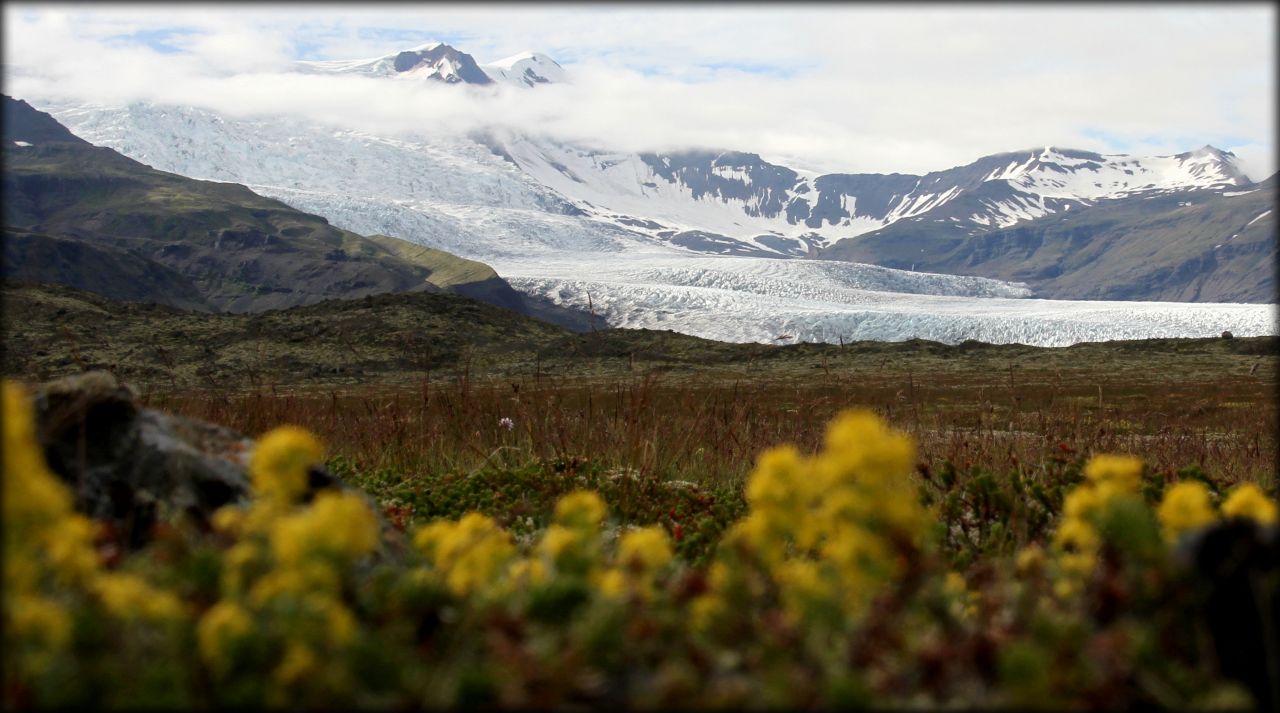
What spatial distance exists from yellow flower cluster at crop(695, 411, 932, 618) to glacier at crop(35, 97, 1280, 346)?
596 cm

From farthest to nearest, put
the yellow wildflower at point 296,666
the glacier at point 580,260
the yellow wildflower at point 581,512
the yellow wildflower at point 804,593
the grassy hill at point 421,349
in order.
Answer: the glacier at point 580,260
the grassy hill at point 421,349
the yellow wildflower at point 581,512
the yellow wildflower at point 804,593
the yellow wildflower at point 296,666

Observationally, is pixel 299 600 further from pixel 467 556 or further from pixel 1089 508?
pixel 1089 508

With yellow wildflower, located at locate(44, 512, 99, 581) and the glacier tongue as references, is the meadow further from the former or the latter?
the glacier tongue

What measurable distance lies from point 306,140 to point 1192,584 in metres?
106

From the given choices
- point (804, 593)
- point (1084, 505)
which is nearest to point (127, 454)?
point (804, 593)

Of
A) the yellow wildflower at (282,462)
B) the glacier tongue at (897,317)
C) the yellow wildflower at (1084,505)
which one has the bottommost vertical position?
the glacier tongue at (897,317)

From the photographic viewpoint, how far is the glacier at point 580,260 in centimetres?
4403

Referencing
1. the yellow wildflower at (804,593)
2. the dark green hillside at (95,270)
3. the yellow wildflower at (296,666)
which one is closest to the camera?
the yellow wildflower at (296,666)

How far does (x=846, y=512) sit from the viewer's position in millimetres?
1551

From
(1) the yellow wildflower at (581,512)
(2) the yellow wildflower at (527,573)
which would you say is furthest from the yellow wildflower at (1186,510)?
(2) the yellow wildflower at (527,573)

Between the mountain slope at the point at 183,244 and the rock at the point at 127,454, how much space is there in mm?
71685

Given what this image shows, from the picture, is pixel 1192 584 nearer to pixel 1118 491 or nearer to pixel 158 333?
pixel 1118 491

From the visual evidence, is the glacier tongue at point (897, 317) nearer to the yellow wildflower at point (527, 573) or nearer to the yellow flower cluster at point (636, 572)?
the yellow wildflower at point (527, 573)

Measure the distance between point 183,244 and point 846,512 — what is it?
Answer: 9817 cm
